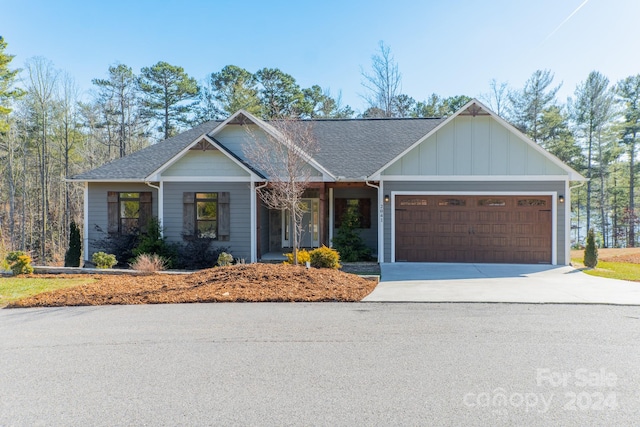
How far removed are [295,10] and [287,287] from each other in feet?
48.1

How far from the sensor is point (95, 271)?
11734 mm

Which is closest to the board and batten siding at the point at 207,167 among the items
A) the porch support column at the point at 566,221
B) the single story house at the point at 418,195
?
the single story house at the point at 418,195

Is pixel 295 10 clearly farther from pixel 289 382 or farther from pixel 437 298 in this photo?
pixel 289 382

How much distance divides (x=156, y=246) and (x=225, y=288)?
563 cm

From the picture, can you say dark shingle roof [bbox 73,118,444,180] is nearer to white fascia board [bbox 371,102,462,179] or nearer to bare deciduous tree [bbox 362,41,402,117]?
white fascia board [bbox 371,102,462,179]

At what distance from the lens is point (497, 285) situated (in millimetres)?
9727

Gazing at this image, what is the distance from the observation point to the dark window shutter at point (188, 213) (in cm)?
1393

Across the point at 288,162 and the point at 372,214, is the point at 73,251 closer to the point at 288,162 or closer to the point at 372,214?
the point at 288,162

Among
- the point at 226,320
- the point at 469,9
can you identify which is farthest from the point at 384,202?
the point at 226,320

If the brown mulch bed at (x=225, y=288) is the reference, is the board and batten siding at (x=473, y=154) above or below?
above

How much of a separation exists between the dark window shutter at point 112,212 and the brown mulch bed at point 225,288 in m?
4.68

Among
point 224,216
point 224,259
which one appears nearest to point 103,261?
point 224,259

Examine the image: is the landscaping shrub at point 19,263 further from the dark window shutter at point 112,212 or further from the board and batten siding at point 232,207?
the board and batten siding at point 232,207

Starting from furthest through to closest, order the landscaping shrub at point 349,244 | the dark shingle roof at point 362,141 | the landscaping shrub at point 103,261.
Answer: the dark shingle roof at point 362,141, the landscaping shrub at point 349,244, the landscaping shrub at point 103,261
